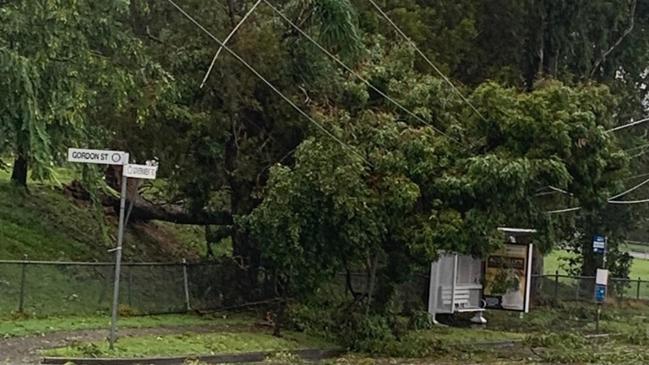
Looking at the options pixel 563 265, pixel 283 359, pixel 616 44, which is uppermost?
pixel 616 44

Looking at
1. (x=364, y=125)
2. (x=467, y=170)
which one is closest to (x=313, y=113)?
(x=364, y=125)

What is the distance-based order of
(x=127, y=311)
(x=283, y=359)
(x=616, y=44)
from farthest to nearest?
(x=616, y=44)
(x=127, y=311)
(x=283, y=359)

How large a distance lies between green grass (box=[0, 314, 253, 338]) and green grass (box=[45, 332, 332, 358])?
1389mm

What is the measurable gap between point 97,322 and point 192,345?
9.29 feet

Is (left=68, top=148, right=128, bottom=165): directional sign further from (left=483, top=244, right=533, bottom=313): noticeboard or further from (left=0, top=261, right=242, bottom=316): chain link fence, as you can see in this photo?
(left=483, top=244, right=533, bottom=313): noticeboard

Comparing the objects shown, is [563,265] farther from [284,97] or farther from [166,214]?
[284,97]

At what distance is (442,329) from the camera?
3184 centimetres

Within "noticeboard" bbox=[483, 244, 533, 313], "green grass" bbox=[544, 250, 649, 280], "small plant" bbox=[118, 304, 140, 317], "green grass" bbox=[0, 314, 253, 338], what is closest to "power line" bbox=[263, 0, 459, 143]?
"green grass" bbox=[0, 314, 253, 338]

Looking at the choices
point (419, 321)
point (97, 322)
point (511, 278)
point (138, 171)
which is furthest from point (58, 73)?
point (511, 278)

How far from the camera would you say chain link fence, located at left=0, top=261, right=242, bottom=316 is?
23125 millimetres

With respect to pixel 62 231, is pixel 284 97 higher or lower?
higher

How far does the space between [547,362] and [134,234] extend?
14212 millimetres

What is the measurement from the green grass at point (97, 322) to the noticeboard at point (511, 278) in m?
8.69

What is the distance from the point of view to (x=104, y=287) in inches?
974
